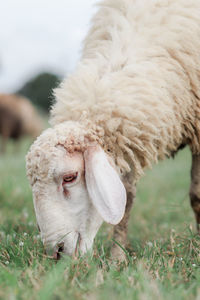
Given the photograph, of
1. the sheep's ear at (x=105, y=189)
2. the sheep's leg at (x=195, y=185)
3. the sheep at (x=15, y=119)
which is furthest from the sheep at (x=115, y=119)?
the sheep at (x=15, y=119)

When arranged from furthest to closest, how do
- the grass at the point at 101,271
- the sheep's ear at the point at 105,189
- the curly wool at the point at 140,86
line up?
the curly wool at the point at 140,86, the sheep's ear at the point at 105,189, the grass at the point at 101,271

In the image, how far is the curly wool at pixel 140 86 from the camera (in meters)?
2.60

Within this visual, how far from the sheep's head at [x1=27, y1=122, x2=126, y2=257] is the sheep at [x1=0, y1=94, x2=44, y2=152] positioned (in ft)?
37.3

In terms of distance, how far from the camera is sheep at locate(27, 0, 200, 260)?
2.38 m

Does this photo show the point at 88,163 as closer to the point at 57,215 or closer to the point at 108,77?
the point at 57,215

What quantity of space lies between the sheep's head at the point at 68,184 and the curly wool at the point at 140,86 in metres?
0.16

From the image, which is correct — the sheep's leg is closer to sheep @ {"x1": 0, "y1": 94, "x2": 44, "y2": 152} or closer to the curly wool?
the curly wool

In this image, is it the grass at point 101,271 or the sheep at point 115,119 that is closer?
the grass at point 101,271

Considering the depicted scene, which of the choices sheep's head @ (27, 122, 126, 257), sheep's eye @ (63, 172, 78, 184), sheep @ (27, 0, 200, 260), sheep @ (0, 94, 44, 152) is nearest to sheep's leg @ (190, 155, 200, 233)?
sheep @ (27, 0, 200, 260)

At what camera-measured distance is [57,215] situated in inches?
93.3

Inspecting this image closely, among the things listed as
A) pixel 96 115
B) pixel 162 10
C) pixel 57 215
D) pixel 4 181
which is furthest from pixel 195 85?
pixel 4 181

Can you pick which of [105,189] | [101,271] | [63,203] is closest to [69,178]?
[63,203]

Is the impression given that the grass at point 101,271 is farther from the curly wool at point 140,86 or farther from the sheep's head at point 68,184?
the curly wool at point 140,86

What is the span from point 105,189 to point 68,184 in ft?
0.89
